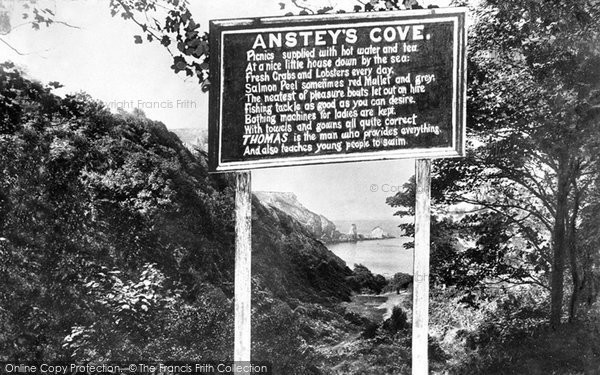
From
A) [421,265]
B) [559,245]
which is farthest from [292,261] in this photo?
[559,245]

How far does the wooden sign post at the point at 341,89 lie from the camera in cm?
418

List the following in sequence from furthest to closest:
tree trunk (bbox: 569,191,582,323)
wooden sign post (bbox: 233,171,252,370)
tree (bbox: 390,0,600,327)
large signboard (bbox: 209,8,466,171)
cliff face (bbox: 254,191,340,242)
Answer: cliff face (bbox: 254,191,340,242)
tree trunk (bbox: 569,191,582,323)
tree (bbox: 390,0,600,327)
wooden sign post (bbox: 233,171,252,370)
large signboard (bbox: 209,8,466,171)

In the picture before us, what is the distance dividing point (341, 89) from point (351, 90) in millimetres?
72

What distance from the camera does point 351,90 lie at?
4.17 m

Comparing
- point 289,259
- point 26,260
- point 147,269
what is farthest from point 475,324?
point 26,260

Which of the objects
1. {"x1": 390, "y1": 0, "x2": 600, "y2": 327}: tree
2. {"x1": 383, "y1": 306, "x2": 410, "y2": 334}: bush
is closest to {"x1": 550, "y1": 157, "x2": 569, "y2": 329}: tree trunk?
{"x1": 390, "y1": 0, "x2": 600, "y2": 327}: tree

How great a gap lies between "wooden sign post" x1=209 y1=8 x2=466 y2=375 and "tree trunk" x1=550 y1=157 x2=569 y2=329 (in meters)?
1.98

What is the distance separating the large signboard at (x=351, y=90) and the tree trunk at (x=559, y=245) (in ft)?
6.53

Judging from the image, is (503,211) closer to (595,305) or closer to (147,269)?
(595,305)

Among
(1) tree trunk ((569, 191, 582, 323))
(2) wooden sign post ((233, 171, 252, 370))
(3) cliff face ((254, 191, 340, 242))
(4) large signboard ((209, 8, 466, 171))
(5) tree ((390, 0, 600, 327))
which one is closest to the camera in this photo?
(4) large signboard ((209, 8, 466, 171))

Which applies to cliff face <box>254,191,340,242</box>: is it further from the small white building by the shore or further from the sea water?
the small white building by the shore

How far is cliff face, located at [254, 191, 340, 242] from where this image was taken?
5.69 metres

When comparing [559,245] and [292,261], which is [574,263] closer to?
[559,245]

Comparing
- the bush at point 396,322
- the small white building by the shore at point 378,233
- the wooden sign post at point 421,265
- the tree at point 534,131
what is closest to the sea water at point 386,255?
the small white building by the shore at point 378,233
